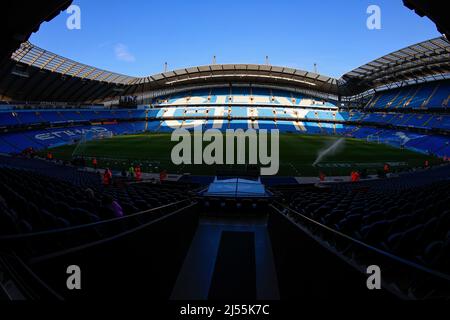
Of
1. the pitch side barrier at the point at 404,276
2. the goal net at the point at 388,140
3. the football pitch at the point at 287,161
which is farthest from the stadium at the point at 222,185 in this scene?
the goal net at the point at 388,140

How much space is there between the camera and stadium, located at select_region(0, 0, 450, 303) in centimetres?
332

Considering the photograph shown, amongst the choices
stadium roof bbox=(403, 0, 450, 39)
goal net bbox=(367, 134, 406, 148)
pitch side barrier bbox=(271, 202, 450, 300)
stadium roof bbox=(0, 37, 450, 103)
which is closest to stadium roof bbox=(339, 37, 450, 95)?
stadium roof bbox=(0, 37, 450, 103)

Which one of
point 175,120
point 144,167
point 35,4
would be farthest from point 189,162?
point 175,120

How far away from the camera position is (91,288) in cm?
313

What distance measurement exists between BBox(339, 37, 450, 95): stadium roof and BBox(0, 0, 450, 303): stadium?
0.54m

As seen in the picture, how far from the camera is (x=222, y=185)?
15570 millimetres

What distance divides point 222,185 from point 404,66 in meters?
56.6

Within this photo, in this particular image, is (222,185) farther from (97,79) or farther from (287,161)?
(97,79)

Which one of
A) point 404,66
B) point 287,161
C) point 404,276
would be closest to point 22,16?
point 404,276

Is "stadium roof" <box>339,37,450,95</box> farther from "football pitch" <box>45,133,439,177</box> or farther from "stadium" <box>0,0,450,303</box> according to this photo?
"football pitch" <box>45,133,439,177</box>

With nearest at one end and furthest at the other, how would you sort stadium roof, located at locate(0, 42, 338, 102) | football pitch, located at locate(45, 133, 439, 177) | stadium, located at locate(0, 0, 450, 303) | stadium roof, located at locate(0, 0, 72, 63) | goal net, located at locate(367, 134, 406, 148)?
stadium, located at locate(0, 0, 450, 303) < stadium roof, located at locate(0, 0, 72, 63) < football pitch, located at locate(45, 133, 439, 177) < stadium roof, located at locate(0, 42, 338, 102) < goal net, located at locate(367, 134, 406, 148)

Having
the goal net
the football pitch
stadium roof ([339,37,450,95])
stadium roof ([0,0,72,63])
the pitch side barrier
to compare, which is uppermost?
stadium roof ([339,37,450,95])

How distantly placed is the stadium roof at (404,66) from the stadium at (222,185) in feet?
1.77
